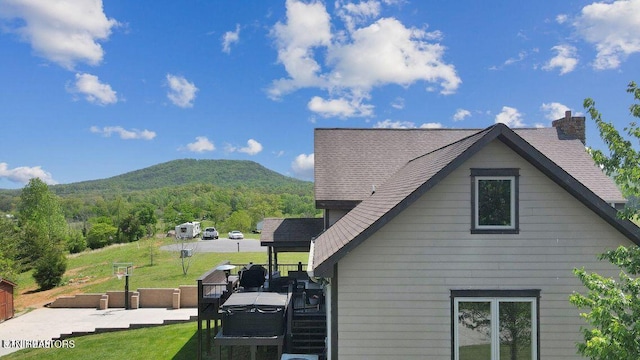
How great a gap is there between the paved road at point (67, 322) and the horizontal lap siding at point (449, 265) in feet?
39.4

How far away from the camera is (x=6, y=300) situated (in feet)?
59.5

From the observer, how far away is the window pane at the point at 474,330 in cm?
709

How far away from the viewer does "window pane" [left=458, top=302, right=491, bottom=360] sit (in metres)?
7.09

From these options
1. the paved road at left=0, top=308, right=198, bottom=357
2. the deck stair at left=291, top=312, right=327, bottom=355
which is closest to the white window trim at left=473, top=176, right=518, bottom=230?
the deck stair at left=291, top=312, right=327, bottom=355

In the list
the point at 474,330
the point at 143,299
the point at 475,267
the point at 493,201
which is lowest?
the point at 143,299

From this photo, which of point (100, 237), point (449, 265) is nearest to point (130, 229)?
point (100, 237)

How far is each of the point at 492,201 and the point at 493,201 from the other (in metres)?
0.02

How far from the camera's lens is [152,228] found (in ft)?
176

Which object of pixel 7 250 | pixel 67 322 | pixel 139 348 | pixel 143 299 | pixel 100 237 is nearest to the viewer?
pixel 139 348

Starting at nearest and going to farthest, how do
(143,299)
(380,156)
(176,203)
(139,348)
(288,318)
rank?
(288,318) < (139,348) < (380,156) < (143,299) < (176,203)

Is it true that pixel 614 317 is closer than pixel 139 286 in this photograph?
Yes

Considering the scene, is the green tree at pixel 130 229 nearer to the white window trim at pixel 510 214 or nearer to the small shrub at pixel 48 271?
the small shrub at pixel 48 271

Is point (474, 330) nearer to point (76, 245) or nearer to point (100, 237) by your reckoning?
point (76, 245)

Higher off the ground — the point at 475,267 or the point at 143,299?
the point at 475,267
